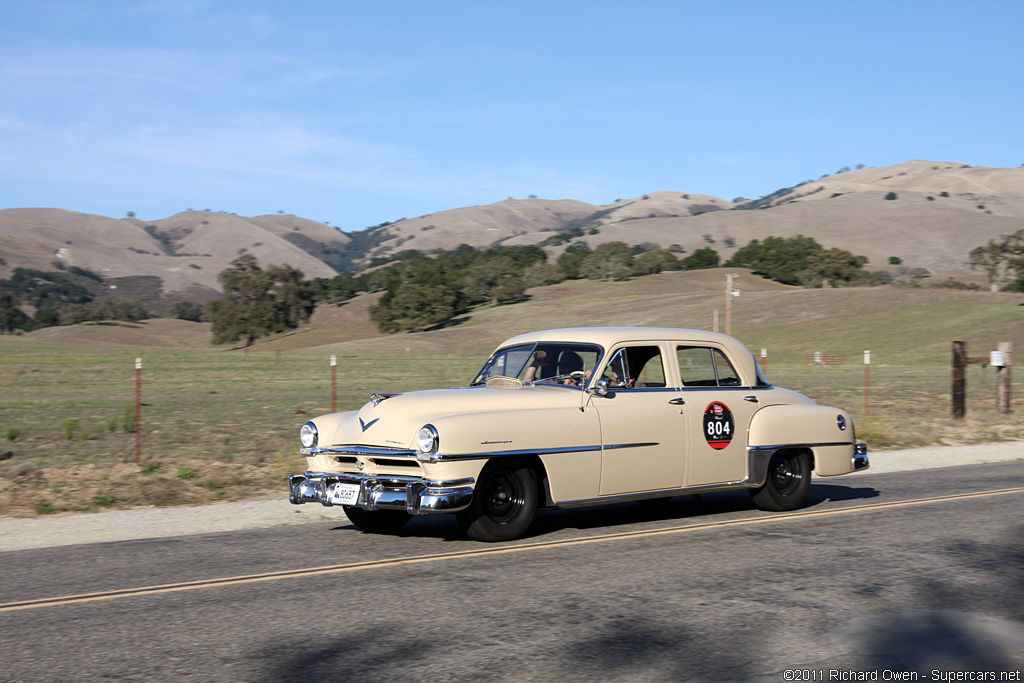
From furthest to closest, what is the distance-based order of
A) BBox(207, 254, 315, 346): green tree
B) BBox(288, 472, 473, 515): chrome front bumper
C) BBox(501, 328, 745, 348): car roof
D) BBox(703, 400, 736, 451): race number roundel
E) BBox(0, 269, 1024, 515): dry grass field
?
BBox(207, 254, 315, 346): green tree → BBox(0, 269, 1024, 515): dry grass field → BBox(703, 400, 736, 451): race number roundel → BBox(501, 328, 745, 348): car roof → BBox(288, 472, 473, 515): chrome front bumper

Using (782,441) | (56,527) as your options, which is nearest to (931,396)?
(782,441)

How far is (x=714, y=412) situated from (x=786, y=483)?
1.31 meters

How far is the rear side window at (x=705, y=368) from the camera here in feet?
31.1

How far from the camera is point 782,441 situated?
975cm

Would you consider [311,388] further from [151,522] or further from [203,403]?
[151,522]

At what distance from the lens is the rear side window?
949 centimetres

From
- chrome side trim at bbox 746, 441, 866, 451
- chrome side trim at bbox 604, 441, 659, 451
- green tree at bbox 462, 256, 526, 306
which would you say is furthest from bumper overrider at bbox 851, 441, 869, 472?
green tree at bbox 462, 256, 526, 306

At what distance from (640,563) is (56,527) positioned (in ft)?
18.5

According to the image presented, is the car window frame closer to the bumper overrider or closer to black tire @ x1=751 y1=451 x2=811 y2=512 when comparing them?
black tire @ x1=751 y1=451 x2=811 y2=512

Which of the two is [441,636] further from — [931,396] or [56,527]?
[931,396]

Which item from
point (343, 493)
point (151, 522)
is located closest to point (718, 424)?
point (343, 493)

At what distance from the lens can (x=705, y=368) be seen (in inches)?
380

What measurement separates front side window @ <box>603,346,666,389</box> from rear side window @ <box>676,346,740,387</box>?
247 millimetres

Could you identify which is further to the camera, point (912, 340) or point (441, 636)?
point (912, 340)
